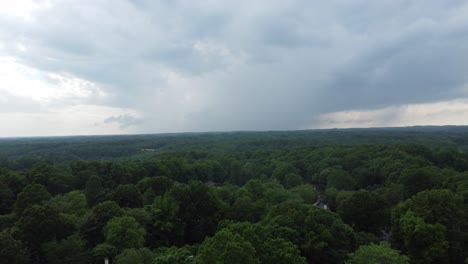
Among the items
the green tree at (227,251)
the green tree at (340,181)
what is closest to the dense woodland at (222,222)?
the green tree at (227,251)

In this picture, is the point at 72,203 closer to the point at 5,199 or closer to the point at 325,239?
the point at 5,199

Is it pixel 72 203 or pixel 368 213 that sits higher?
pixel 72 203

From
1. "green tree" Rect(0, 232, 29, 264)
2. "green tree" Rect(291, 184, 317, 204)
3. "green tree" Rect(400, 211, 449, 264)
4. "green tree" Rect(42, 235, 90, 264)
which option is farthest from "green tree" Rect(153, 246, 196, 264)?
"green tree" Rect(291, 184, 317, 204)

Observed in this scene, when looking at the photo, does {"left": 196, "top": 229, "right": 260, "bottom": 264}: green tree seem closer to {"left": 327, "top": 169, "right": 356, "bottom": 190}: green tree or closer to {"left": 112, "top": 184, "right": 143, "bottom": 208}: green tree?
{"left": 112, "top": 184, "right": 143, "bottom": 208}: green tree

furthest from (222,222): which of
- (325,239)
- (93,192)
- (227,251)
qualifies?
(93,192)

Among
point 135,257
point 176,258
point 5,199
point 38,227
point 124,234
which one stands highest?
point 38,227

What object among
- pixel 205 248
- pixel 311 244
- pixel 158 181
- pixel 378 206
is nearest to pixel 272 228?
pixel 311 244

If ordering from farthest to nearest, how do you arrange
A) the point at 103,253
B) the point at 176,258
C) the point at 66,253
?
the point at 103,253 < the point at 66,253 < the point at 176,258

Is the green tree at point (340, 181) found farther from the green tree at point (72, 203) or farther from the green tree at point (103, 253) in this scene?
the green tree at point (103, 253)

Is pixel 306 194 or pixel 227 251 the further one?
pixel 306 194
